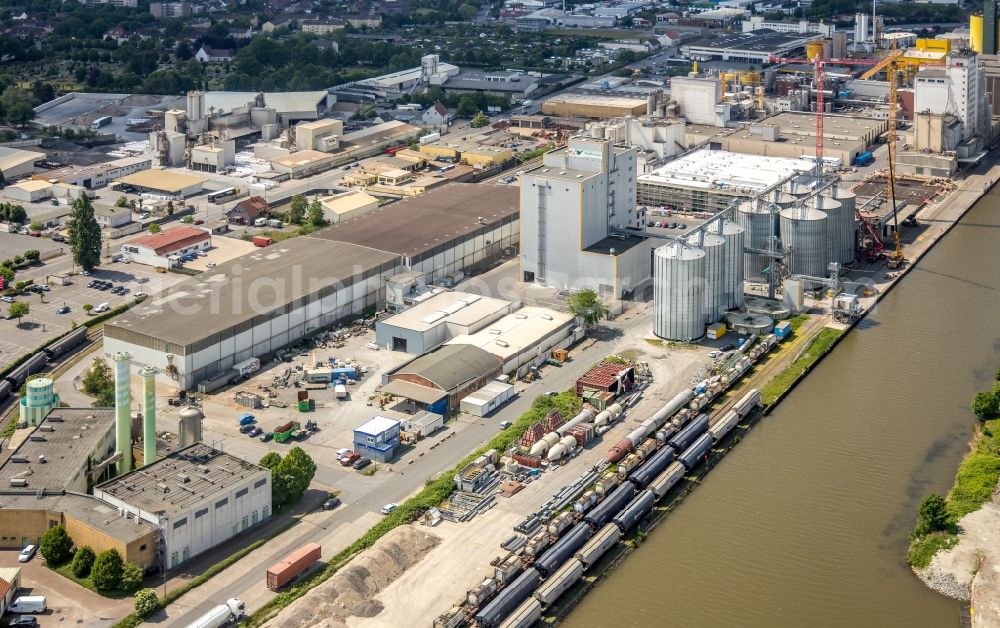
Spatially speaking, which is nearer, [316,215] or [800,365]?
[800,365]

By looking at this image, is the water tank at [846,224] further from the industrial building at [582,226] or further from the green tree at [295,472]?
the green tree at [295,472]

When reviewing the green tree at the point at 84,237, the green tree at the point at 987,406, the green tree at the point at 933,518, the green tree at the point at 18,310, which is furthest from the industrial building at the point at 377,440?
the green tree at the point at 84,237

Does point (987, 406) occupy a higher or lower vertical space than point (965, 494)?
higher

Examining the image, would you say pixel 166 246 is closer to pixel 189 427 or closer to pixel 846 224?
pixel 189 427

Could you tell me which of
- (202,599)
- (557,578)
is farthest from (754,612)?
(202,599)

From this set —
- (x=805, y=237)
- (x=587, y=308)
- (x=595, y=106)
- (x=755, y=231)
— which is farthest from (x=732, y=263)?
(x=595, y=106)

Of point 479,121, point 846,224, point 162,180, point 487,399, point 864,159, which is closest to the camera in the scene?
point 487,399

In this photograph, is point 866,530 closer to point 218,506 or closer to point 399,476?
point 399,476
